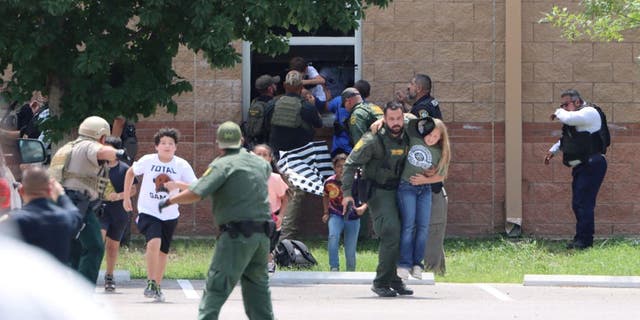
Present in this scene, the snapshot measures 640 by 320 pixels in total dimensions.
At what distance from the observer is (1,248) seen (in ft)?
20.7

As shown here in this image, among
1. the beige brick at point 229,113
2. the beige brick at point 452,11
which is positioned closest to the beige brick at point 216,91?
the beige brick at point 229,113

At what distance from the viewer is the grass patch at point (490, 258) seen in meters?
15.8

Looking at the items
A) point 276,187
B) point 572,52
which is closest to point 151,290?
point 276,187

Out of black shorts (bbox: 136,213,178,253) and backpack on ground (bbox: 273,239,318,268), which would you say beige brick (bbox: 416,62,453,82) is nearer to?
backpack on ground (bbox: 273,239,318,268)

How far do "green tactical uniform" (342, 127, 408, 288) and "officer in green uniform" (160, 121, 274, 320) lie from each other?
3.06 m

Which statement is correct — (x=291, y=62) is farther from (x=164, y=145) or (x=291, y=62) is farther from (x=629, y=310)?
(x=629, y=310)

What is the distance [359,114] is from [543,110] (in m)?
3.12

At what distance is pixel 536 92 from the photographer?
19031mm

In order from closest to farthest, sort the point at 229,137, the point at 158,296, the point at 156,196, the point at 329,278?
the point at 229,137 → the point at 158,296 → the point at 156,196 → the point at 329,278

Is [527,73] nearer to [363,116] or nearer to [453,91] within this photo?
[453,91]

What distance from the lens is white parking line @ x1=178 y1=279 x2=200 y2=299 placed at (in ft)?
45.2

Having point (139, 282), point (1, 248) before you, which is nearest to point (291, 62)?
point (139, 282)

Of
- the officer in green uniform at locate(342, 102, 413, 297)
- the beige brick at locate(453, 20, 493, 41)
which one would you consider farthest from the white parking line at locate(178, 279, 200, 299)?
the beige brick at locate(453, 20, 493, 41)

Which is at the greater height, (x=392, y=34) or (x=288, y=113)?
(x=392, y=34)
